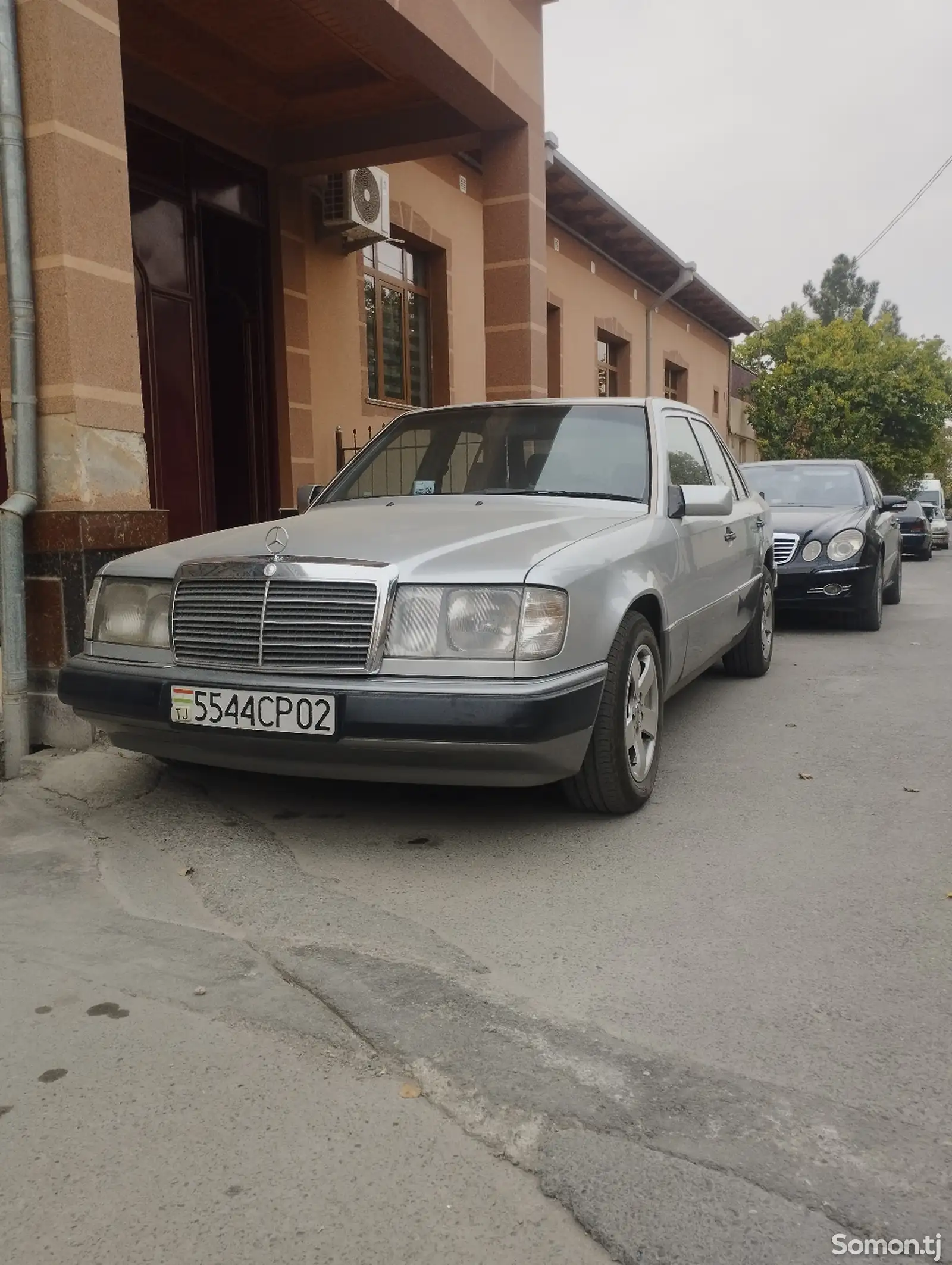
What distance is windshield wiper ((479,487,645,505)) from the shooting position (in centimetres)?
425

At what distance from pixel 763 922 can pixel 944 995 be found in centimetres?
51

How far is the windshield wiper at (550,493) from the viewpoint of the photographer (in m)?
4.25

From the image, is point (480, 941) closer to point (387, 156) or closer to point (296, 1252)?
point (296, 1252)

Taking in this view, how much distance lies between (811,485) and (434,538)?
642 centimetres

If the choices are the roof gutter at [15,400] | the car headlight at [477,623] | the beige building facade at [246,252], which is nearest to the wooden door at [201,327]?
the beige building facade at [246,252]

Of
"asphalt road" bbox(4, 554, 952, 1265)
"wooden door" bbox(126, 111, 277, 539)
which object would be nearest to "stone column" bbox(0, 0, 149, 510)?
"asphalt road" bbox(4, 554, 952, 1265)

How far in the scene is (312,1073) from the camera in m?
2.05

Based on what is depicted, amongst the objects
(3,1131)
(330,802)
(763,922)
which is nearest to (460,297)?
(330,802)

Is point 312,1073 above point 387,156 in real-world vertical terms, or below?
below

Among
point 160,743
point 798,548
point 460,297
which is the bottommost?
point 160,743

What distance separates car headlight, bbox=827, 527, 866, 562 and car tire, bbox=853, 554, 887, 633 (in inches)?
12.8

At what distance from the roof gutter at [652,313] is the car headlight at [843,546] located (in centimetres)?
1085

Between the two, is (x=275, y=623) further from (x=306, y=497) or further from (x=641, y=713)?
(x=306, y=497)

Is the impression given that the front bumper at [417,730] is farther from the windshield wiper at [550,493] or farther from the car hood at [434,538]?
the windshield wiper at [550,493]
